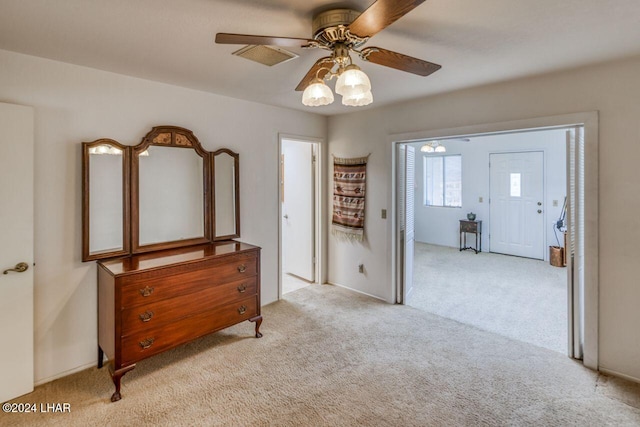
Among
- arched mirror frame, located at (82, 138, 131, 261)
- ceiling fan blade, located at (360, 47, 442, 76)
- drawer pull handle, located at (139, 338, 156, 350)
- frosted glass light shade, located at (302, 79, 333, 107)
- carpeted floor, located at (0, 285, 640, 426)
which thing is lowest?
carpeted floor, located at (0, 285, 640, 426)

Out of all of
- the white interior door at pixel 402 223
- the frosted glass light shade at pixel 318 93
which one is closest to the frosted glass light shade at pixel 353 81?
the frosted glass light shade at pixel 318 93

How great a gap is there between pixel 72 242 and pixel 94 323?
0.68m

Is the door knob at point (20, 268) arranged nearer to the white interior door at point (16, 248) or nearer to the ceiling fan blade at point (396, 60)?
the white interior door at point (16, 248)

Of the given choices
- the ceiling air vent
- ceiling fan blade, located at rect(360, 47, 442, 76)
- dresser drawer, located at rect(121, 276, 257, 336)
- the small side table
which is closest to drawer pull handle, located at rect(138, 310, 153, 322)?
dresser drawer, located at rect(121, 276, 257, 336)

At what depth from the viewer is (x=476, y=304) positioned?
12.6ft

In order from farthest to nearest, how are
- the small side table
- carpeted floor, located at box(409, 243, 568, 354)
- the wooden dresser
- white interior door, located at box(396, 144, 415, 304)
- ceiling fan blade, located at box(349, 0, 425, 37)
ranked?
the small side table, white interior door, located at box(396, 144, 415, 304), carpeted floor, located at box(409, 243, 568, 354), the wooden dresser, ceiling fan blade, located at box(349, 0, 425, 37)

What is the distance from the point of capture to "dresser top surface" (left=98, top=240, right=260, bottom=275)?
234 centimetres

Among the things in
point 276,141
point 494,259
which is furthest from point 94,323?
point 494,259

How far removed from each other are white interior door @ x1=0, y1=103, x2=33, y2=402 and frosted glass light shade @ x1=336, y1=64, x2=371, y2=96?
2.16 m

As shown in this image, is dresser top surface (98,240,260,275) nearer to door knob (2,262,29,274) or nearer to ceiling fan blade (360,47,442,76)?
door knob (2,262,29,274)

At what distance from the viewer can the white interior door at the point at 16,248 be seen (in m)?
2.10

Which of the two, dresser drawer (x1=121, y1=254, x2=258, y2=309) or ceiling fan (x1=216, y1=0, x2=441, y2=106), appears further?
dresser drawer (x1=121, y1=254, x2=258, y2=309)

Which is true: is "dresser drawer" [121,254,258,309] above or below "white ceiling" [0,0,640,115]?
below

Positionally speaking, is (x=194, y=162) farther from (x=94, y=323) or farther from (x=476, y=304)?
(x=476, y=304)
